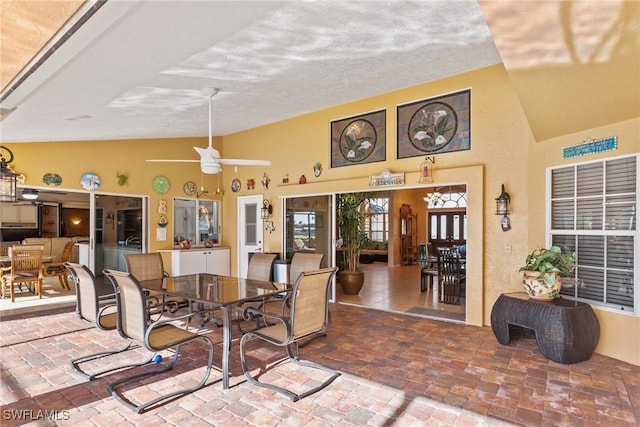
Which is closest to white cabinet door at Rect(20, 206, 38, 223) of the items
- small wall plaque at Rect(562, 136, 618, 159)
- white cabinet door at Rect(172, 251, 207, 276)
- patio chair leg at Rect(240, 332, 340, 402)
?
white cabinet door at Rect(172, 251, 207, 276)

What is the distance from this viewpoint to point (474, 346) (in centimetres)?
392

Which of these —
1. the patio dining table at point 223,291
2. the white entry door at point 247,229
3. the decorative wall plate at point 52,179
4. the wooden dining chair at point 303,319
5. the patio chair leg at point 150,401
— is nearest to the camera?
the patio chair leg at point 150,401

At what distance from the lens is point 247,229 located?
26.0ft

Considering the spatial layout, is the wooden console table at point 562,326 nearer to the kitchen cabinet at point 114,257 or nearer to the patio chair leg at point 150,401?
the patio chair leg at point 150,401

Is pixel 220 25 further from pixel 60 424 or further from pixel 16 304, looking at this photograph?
pixel 16 304

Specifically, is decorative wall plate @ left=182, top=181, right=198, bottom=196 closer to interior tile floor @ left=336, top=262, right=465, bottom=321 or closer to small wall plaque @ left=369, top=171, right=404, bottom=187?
interior tile floor @ left=336, top=262, right=465, bottom=321

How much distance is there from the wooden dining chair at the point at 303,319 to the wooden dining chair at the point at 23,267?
536 cm

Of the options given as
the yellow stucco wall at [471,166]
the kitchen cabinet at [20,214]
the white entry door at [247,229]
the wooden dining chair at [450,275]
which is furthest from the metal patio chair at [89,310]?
the kitchen cabinet at [20,214]

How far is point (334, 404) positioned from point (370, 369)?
2.39 feet

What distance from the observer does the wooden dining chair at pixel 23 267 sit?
6039 mm

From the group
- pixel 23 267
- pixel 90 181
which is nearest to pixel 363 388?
pixel 90 181

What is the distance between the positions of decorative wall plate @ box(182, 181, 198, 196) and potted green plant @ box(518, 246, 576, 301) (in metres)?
6.56

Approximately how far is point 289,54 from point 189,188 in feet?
16.0

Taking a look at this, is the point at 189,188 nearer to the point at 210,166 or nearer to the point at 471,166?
the point at 210,166
